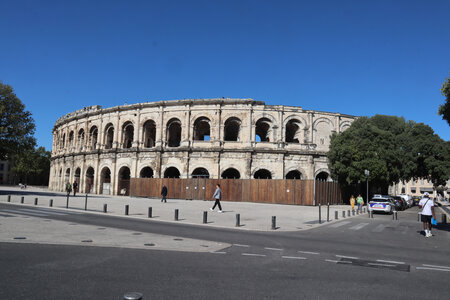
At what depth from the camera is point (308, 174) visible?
3522cm

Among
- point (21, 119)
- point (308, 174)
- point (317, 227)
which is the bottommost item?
point (317, 227)

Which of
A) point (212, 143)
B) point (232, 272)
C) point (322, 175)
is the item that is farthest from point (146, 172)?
point (232, 272)

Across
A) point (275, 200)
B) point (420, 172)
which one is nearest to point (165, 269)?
point (275, 200)

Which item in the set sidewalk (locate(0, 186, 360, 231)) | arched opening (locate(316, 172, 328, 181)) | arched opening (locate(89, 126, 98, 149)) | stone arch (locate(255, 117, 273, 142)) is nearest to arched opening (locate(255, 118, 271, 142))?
stone arch (locate(255, 117, 273, 142))

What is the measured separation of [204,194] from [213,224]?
739 inches

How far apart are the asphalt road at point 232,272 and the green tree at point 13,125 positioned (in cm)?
2621

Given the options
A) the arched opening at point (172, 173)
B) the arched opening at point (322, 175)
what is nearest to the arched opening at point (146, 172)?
the arched opening at point (172, 173)

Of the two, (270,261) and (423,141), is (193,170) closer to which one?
(423,141)

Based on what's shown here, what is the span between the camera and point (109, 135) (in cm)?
4316

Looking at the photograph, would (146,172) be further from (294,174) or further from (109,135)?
(294,174)

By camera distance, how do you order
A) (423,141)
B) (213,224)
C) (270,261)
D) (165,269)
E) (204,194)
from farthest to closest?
1. (423,141)
2. (204,194)
3. (213,224)
4. (270,261)
5. (165,269)

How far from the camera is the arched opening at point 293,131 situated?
120ft

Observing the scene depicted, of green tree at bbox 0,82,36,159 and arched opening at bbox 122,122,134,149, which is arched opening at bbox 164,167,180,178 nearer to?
arched opening at bbox 122,122,134,149

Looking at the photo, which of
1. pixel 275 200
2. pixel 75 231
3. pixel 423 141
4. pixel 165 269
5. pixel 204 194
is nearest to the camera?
pixel 165 269
